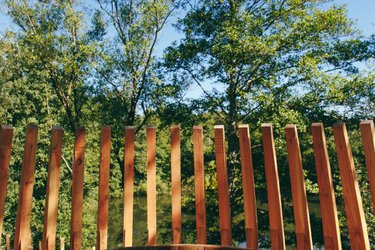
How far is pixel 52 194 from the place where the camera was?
1.47 metres

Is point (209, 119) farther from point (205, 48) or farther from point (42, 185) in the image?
point (42, 185)

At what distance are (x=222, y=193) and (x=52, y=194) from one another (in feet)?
2.48

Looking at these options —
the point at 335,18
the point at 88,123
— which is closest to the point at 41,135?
the point at 88,123

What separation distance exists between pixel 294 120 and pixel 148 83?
614 cm

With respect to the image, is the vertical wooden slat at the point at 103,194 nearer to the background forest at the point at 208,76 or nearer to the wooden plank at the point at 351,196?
the wooden plank at the point at 351,196

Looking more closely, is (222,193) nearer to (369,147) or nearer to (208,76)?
(369,147)

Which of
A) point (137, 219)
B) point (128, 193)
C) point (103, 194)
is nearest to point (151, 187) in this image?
point (128, 193)

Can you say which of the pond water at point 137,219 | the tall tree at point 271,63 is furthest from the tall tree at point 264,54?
the pond water at point 137,219

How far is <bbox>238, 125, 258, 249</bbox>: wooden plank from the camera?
4.79 ft

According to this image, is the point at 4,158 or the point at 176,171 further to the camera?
the point at 176,171

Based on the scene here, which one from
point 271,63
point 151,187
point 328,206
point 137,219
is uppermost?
point 271,63

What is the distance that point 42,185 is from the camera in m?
14.3

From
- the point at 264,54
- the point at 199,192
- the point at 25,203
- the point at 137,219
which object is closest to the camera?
the point at 25,203

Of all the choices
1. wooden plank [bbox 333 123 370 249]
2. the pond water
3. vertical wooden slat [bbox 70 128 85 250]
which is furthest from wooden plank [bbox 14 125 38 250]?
the pond water
